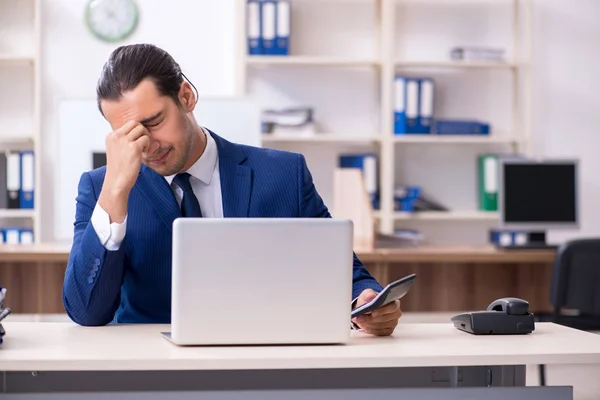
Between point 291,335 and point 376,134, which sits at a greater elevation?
point 376,134

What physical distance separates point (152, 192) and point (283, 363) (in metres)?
0.71

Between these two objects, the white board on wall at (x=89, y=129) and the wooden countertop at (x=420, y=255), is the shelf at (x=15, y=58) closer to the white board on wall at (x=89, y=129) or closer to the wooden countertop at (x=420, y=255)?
the wooden countertop at (x=420, y=255)

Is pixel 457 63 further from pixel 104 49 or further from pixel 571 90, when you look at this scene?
pixel 104 49

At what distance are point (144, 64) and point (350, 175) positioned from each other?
8.15 ft

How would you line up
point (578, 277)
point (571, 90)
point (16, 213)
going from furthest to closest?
1. point (571, 90)
2. point (16, 213)
3. point (578, 277)

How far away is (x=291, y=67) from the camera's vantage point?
5762 millimetres

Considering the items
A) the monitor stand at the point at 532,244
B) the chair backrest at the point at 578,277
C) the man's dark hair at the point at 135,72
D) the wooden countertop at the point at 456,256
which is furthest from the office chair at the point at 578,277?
the man's dark hair at the point at 135,72

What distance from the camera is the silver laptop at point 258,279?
149 cm

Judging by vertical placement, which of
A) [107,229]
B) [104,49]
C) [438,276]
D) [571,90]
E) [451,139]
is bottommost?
[438,276]

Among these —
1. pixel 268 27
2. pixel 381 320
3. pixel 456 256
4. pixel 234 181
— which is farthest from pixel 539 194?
pixel 381 320

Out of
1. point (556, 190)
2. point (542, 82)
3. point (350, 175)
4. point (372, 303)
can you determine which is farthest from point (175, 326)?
point (542, 82)

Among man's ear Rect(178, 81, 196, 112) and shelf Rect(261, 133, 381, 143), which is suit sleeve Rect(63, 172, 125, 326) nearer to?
man's ear Rect(178, 81, 196, 112)

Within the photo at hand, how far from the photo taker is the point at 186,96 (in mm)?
2074

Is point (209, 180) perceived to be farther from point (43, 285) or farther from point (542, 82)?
point (542, 82)
